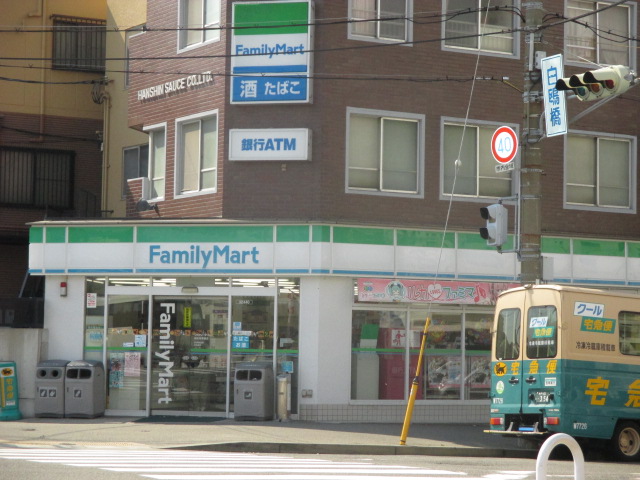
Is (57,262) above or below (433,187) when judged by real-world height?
below

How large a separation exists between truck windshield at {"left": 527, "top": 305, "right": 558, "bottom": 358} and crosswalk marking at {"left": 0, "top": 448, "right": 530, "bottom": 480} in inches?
142

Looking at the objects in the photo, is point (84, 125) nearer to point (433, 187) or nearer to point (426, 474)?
point (433, 187)

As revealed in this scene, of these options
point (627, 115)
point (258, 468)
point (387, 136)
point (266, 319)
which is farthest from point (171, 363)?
point (627, 115)

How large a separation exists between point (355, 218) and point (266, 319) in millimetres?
2741

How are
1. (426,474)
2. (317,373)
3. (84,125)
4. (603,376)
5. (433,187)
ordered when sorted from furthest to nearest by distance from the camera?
(84,125) → (433,187) → (317,373) → (603,376) → (426,474)

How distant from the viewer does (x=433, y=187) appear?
2278 centimetres

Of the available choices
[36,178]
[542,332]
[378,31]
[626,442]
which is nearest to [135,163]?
[36,178]

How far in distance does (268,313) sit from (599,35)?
9.97 metres

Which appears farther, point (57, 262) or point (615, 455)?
point (57, 262)

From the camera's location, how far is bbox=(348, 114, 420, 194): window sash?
73.2 ft

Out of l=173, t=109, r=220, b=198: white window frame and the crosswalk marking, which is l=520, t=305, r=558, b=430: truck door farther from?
l=173, t=109, r=220, b=198: white window frame

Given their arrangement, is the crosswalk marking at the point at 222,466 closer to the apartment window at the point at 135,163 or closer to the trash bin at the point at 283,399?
the trash bin at the point at 283,399

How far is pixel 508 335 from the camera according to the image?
18.6m

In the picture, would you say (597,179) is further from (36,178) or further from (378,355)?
(36,178)
